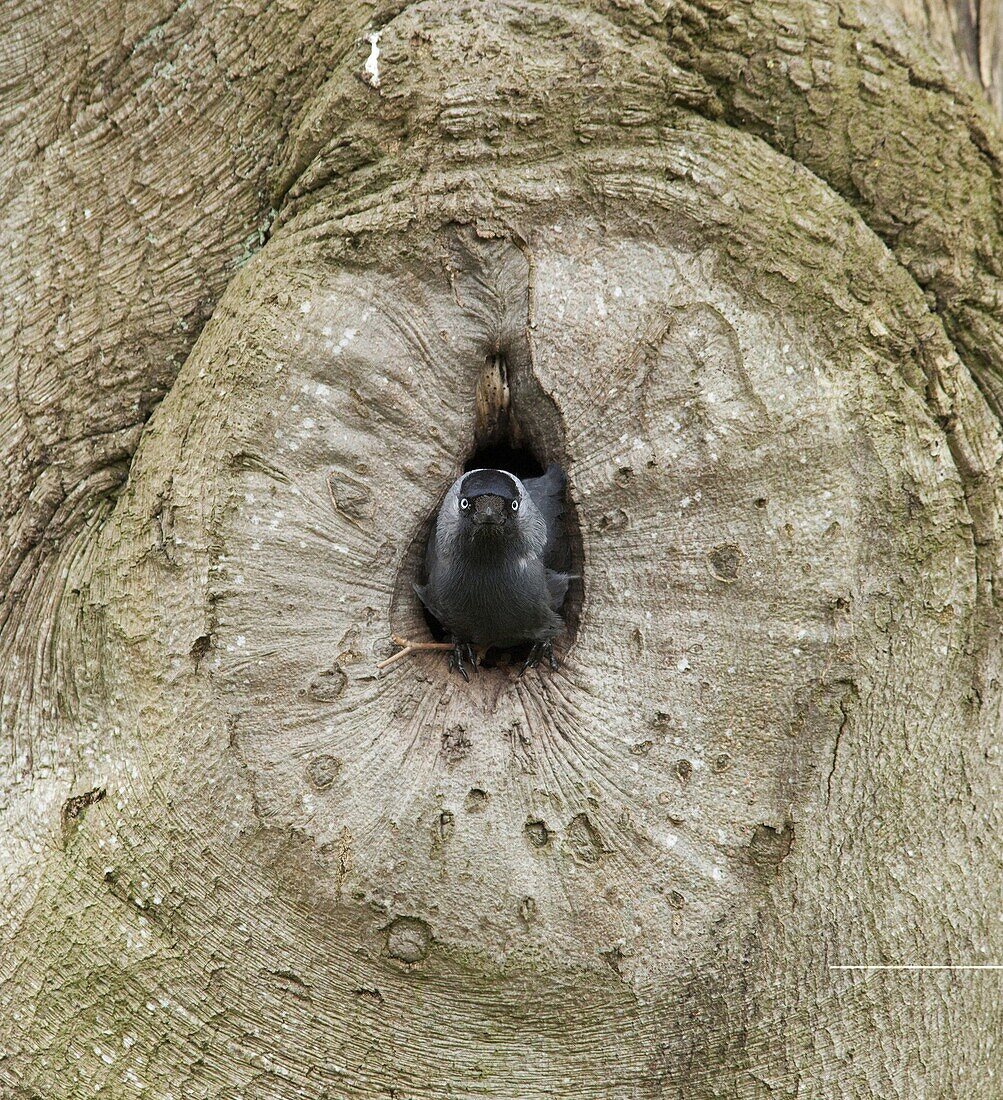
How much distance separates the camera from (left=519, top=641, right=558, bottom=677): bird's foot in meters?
3.06

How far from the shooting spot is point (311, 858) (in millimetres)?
2529

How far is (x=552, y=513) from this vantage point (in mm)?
3477

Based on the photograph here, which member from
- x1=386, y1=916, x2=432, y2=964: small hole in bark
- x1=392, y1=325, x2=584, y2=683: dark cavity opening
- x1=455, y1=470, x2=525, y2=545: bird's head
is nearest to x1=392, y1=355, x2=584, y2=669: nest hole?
x1=392, y1=325, x2=584, y2=683: dark cavity opening

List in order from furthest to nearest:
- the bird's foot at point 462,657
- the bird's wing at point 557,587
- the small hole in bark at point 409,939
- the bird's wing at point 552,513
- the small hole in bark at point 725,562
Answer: the bird's wing at point 557,587 → the bird's wing at point 552,513 → the bird's foot at point 462,657 → the small hole in bark at point 725,562 → the small hole in bark at point 409,939

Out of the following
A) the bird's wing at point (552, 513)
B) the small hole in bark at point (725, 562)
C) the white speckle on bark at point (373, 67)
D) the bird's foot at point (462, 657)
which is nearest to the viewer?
the small hole in bark at point (725, 562)

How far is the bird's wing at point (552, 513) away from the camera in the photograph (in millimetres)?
3328

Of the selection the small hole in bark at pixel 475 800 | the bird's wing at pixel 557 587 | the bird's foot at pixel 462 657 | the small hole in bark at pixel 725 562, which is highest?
the small hole in bark at pixel 725 562

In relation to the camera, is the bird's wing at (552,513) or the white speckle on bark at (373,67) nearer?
the white speckle on bark at (373,67)

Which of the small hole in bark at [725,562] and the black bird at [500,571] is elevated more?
the small hole in bark at [725,562]

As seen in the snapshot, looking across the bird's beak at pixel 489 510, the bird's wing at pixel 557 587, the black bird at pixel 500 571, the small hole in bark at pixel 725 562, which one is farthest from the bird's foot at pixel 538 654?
the small hole in bark at pixel 725 562

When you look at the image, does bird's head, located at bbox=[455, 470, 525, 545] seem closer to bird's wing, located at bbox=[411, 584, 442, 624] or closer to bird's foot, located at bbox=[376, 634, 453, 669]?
bird's wing, located at bbox=[411, 584, 442, 624]

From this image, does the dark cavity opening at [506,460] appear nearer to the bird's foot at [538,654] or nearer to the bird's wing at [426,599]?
the bird's wing at [426,599]

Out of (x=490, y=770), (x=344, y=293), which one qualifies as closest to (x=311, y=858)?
(x=490, y=770)

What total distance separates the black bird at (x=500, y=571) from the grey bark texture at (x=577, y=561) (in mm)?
293
